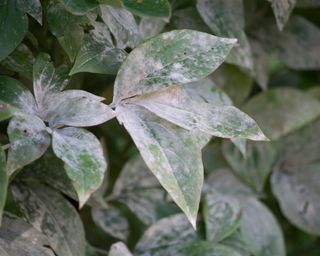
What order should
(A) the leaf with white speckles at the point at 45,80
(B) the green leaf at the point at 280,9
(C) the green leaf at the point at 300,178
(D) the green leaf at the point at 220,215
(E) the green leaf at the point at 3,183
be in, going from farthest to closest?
(C) the green leaf at the point at 300,178 < (D) the green leaf at the point at 220,215 < (B) the green leaf at the point at 280,9 < (A) the leaf with white speckles at the point at 45,80 < (E) the green leaf at the point at 3,183

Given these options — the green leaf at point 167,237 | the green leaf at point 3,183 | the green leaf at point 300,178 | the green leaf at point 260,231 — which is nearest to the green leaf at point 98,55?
the green leaf at point 3,183

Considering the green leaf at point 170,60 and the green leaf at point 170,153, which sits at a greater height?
the green leaf at point 170,60

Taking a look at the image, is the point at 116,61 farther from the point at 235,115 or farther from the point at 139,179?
the point at 139,179

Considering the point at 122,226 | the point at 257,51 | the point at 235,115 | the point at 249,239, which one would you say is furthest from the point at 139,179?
the point at 235,115

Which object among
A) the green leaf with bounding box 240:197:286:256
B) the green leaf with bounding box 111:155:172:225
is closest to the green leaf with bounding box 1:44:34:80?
the green leaf with bounding box 111:155:172:225

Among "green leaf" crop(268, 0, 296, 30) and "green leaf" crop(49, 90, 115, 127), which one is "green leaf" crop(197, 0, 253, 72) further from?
"green leaf" crop(49, 90, 115, 127)

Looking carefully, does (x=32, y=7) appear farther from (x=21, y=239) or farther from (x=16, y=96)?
(x=21, y=239)

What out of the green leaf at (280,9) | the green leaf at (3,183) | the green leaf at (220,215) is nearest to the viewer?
the green leaf at (3,183)

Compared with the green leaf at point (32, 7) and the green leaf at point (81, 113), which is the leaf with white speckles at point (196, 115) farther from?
the green leaf at point (32, 7)
